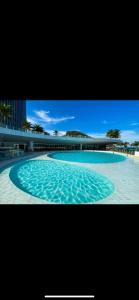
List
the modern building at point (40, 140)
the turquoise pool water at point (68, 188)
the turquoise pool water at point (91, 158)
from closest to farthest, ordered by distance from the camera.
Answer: the turquoise pool water at point (68, 188) → the turquoise pool water at point (91, 158) → the modern building at point (40, 140)

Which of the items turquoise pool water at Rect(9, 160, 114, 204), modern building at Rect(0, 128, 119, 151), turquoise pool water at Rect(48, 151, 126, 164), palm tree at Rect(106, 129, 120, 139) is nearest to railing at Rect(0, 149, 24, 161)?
modern building at Rect(0, 128, 119, 151)

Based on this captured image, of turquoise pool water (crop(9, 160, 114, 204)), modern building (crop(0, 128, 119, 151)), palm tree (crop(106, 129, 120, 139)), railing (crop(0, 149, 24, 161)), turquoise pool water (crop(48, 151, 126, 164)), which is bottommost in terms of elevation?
turquoise pool water (crop(9, 160, 114, 204))

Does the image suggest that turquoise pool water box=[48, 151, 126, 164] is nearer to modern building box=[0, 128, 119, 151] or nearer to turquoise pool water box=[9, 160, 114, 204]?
modern building box=[0, 128, 119, 151]

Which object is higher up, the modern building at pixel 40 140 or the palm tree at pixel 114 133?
the palm tree at pixel 114 133

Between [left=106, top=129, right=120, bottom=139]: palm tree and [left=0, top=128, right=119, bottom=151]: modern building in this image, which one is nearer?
[left=0, top=128, right=119, bottom=151]: modern building

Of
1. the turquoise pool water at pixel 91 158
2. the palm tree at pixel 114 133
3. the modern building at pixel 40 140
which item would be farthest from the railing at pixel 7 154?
the palm tree at pixel 114 133

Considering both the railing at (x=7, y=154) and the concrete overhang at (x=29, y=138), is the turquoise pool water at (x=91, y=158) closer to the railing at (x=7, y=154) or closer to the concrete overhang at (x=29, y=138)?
the concrete overhang at (x=29, y=138)

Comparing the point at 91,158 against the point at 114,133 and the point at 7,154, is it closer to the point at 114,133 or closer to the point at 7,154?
the point at 7,154

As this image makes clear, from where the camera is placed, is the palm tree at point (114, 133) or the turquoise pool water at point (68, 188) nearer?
the turquoise pool water at point (68, 188)

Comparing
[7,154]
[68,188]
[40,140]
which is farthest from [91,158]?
[68,188]

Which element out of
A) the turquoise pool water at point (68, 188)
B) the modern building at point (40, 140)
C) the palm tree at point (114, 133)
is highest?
the palm tree at point (114, 133)

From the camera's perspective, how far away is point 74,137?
3102cm

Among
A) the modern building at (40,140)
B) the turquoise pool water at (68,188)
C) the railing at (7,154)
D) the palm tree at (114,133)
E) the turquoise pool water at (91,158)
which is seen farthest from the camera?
the palm tree at (114,133)
